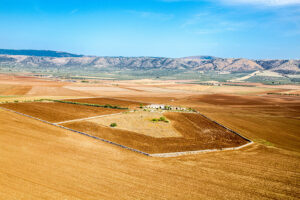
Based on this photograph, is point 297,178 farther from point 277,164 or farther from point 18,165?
point 18,165

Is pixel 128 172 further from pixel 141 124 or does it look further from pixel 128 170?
pixel 141 124

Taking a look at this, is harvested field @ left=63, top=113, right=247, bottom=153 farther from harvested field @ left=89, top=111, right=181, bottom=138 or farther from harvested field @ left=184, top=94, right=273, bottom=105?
harvested field @ left=184, top=94, right=273, bottom=105

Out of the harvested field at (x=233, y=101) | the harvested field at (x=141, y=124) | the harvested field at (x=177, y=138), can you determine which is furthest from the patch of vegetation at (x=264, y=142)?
the harvested field at (x=233, y=101)

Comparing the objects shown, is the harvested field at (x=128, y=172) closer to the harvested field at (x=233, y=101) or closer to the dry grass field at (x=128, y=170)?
the dry grass field at (x=128, y=170)

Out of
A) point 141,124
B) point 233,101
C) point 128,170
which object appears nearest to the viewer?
point 128,170

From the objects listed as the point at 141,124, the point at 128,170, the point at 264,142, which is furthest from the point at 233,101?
the point at 128,170

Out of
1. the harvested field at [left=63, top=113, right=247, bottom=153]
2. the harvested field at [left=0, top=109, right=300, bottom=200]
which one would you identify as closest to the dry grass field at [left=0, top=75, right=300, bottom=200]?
the harvested field at [left=0, top=109, right=300, bottom=200]

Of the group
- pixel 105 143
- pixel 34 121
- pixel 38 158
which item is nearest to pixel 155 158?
pixel 105 143
